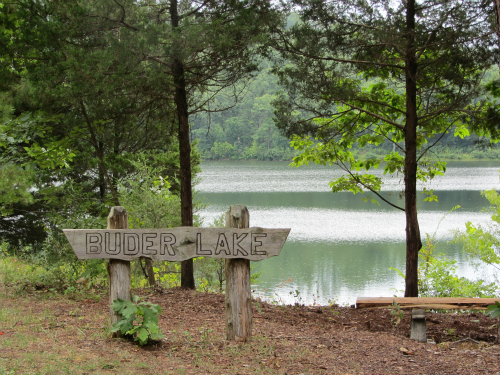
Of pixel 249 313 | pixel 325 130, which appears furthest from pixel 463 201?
pixel 249 313

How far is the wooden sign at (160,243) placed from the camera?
3865 millimetres

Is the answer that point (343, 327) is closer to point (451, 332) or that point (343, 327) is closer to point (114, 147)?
point (451, 332)

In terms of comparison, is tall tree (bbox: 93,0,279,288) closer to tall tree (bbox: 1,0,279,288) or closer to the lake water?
tall tree (bbox: 1,0,279,288)

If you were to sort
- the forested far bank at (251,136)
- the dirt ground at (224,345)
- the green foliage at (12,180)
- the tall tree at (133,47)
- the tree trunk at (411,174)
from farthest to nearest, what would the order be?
the forested far bank at (251,136)
the tree trunk at (411,174)
the green foliage at (12,180)
the tall tree at (133,47)
the dirt ground at (224,345)

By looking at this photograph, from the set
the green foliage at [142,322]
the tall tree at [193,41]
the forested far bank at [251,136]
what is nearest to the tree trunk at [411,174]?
the tall tree at [193,41]

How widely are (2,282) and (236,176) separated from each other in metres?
34.0

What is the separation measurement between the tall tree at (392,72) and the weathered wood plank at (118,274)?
384 cm

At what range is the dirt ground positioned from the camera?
3.30 metres

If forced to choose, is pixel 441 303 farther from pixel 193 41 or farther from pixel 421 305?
pixel 193 41

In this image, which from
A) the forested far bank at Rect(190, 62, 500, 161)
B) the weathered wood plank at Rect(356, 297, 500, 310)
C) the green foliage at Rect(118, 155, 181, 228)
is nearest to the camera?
the weathered wood plank at Rect(356, 297, 500, 310)

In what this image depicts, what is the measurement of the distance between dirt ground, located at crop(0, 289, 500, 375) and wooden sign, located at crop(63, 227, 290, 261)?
718 millimetres

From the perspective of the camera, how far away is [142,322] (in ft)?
12.3

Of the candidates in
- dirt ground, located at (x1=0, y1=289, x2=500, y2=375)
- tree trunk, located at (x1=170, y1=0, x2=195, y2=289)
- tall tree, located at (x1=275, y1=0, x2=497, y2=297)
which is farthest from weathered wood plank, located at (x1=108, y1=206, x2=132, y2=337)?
tall tree, located at (x1=275, y1=0, x2=497, y2=297)

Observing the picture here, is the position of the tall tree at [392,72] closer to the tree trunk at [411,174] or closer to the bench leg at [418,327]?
the tree trunk at [411,174]
